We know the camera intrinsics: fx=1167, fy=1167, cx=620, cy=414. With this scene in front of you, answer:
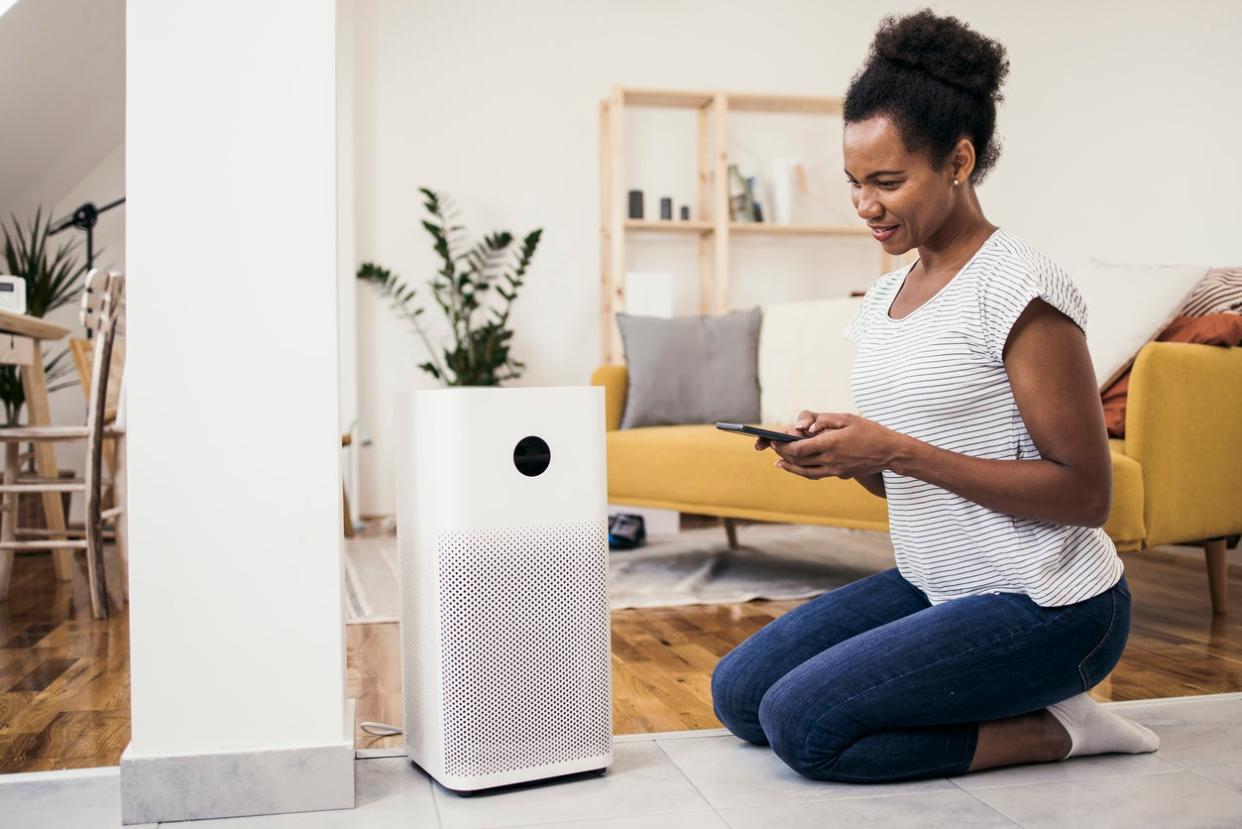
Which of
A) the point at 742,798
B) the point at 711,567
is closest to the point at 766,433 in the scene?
the point at 742,798

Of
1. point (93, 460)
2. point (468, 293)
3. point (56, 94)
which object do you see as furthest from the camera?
point (468, 293)

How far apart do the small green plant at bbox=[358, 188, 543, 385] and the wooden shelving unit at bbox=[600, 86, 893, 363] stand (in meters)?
0.33

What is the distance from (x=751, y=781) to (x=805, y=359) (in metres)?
2.03

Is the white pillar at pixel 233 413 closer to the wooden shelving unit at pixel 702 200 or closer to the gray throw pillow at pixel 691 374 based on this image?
the gray throw pillow at pixel 691 374

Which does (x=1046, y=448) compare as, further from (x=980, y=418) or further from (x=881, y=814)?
(x=881, y=814)

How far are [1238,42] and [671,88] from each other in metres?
1.96

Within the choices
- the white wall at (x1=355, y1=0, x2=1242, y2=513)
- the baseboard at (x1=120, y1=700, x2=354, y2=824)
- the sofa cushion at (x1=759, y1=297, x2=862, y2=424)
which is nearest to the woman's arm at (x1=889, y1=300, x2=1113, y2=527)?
the baseboard at (x1=120, y1=700, x2=354, y2=824)

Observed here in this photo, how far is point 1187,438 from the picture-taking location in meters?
2.48

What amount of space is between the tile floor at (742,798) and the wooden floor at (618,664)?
0.17 metres

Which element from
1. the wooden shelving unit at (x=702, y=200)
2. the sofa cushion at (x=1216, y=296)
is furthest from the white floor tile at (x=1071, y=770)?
the wooden shelving unit at (x=702, y=200)

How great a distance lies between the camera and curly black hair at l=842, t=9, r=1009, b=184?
4.77 ft

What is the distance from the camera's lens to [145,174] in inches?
55.1

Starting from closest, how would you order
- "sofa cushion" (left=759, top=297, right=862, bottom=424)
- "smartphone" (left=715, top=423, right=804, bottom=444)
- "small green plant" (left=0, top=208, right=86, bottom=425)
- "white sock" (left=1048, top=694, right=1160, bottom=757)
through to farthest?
"smartphone" (left=715, top=423, right=804, bottom=444)
"white sock" (left=1048, top=694, right=1160, bottom=757)
"sofa cushion" (left=759, top=297, right=862, bottom=424)
"small green plant" (left=0, top=208, right=86, bottom=425)

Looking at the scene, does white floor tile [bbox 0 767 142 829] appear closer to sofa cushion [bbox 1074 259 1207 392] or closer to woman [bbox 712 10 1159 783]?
woman [bbox 712 10 1159 783]
